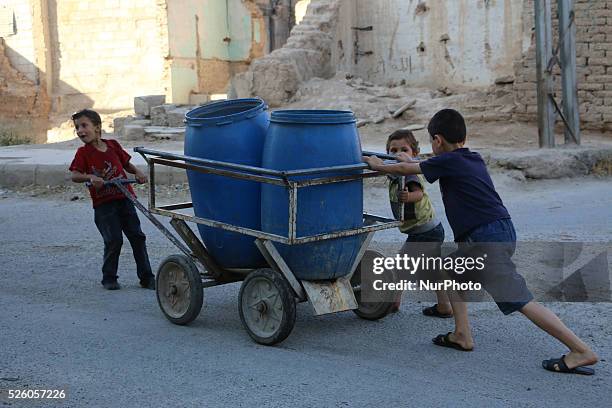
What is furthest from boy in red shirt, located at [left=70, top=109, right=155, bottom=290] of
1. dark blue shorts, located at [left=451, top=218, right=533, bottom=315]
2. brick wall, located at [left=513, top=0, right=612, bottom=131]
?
brick wall, located at [left=513, top=0, right=612, bottom=131]

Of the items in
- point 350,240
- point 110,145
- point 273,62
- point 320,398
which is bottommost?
point 320,398

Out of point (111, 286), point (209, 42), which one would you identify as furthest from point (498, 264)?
point (209, 42)

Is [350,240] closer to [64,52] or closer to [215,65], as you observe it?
[215,65]

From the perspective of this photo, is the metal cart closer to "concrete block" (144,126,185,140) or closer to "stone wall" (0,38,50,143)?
"concrete block" (144,126,185,140)

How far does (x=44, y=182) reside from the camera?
10.4 m

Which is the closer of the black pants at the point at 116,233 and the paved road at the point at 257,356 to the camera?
the paved road at the point at 257,356

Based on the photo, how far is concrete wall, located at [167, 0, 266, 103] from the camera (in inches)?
805

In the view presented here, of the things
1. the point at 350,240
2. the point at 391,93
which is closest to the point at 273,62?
the point at 391,93

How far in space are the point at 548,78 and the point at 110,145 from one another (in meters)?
6.99

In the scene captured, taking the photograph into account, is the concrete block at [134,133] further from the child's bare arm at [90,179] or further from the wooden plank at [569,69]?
the child's bare arm at [90,179]

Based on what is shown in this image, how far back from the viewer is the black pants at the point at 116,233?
5.39 meters

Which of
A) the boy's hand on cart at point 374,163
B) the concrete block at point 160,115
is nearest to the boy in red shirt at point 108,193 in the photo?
the boy's hand on cart at point 374,163

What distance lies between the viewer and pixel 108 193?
5.34 meters

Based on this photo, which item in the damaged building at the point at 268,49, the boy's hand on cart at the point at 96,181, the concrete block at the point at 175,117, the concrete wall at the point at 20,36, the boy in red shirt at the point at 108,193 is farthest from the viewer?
the concrete wall at the point at 20,36
